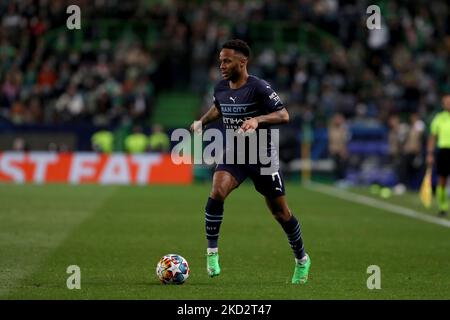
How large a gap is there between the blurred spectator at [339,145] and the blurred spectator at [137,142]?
5.74m

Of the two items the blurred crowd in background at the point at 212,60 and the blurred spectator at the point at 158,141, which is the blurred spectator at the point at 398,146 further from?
the blurred spectator at the point at 158,141

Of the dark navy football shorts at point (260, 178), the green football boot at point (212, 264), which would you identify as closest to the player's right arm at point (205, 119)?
the dark navy football shorts at point (260, 178)

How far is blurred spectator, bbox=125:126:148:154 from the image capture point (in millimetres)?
34469

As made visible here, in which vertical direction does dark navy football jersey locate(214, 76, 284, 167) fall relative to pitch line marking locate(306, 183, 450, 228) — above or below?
above

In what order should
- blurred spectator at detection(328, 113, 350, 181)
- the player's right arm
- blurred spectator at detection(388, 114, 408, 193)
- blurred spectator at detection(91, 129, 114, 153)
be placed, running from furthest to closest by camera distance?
blurred spectator at detection(91, 129, 114, 153), blurred spectator at detection(328, 113, 350, 181), blurred spectator at detection(388, 114, 408, 193), the player's right arm

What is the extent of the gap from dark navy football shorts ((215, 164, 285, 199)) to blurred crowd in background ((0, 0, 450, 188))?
21.9m

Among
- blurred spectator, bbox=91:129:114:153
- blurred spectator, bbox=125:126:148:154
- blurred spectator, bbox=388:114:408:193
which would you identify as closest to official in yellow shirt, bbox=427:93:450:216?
blurred spectator, bbox=388:114:408:193

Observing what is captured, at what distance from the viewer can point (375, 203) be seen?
83.8 feet

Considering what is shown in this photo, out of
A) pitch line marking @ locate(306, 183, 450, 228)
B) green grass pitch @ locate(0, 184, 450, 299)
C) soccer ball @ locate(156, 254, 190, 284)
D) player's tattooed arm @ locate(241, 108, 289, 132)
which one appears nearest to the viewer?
green grass pitch @ locate(0, 184, 450, 299)

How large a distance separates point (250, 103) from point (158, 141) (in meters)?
22.9

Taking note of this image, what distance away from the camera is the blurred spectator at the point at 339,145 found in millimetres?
33375

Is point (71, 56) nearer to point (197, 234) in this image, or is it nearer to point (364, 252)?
point (197, 234)

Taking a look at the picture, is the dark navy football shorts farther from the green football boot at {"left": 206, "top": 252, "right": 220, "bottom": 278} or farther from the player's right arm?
the green football boot at {"left": 206, "top": 252, "right": 220, "bottom": 278}
